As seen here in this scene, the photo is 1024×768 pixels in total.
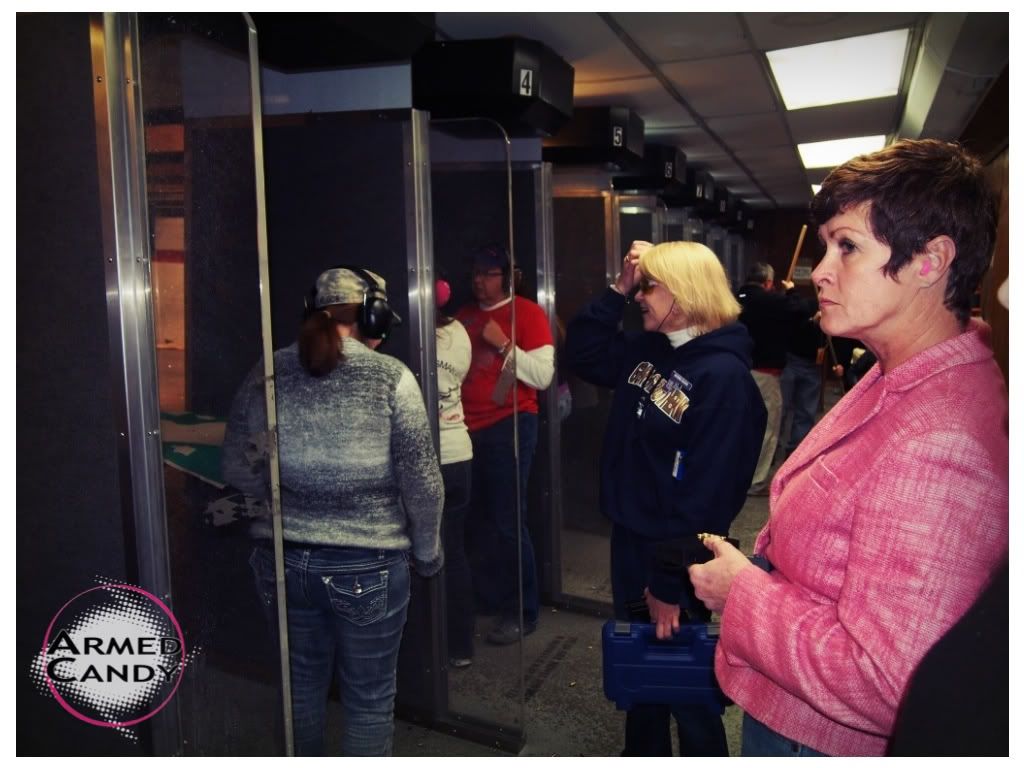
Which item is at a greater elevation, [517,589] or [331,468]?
[331,468]

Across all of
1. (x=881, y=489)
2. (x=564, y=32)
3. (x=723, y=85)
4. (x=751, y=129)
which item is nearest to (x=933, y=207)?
(x=881, y=489)

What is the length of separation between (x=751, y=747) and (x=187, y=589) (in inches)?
40.5

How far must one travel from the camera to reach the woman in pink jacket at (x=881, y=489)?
34.7 inches

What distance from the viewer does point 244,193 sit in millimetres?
1615

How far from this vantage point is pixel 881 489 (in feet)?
3.05

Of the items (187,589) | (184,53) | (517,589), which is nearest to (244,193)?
(184,53)

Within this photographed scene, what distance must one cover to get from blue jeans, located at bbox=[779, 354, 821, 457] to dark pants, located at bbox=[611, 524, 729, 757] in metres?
4.44

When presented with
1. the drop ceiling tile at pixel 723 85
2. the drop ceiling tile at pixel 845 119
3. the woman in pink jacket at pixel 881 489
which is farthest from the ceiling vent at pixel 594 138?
the woman in pink jacket at pixel 881 489

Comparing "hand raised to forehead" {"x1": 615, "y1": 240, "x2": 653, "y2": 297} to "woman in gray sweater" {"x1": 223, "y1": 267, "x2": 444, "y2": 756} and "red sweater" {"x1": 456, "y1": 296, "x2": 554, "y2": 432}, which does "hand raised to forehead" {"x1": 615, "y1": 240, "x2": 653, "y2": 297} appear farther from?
"woman in gray sweater" {"x1": 223, "y1": 267, "x2": 444, "y2": 756}

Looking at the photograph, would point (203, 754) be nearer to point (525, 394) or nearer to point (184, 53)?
point (184, 53)

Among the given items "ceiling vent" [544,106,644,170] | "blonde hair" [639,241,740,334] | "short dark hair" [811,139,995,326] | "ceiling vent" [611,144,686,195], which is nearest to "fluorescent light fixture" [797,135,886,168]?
"ceiling vent" [611,144,686,195]

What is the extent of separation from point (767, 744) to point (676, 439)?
3.10ft

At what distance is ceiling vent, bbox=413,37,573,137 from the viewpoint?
3230 millimetres
